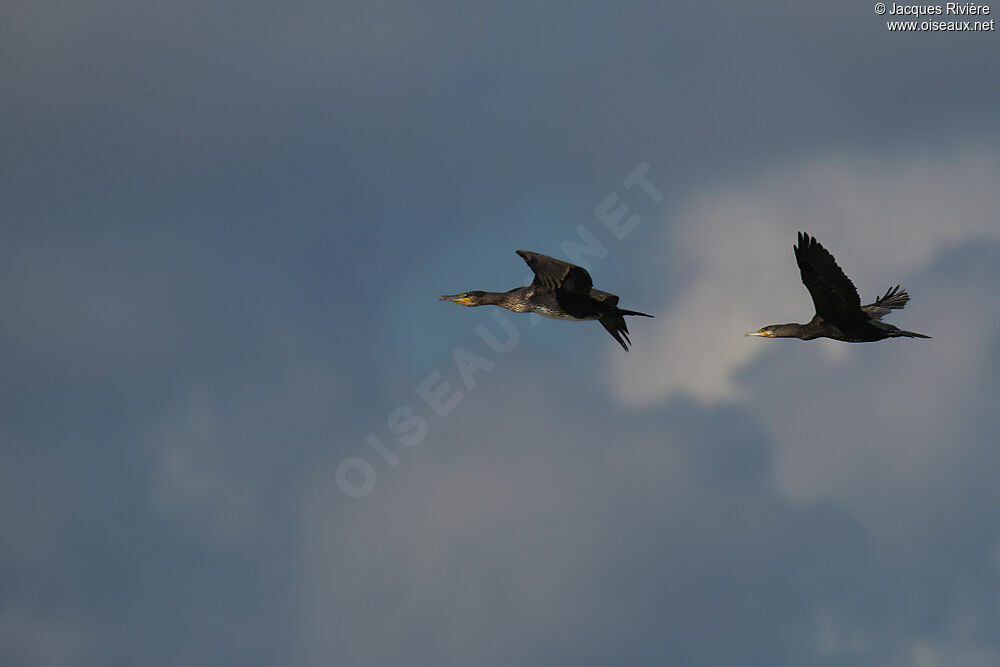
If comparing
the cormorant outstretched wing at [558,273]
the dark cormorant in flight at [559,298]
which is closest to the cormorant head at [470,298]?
the dark cormorant in flight at [559,298]

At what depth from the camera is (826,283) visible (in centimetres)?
4025

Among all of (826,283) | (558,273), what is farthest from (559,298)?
(826,283)

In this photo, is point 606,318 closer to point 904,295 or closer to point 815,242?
point 815,242

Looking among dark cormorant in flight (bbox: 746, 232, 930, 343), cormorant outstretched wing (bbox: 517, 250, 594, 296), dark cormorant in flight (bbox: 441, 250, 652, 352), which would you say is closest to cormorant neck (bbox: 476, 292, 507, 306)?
dark cormorant in flight (bbox: 441, 250, 652, 352)

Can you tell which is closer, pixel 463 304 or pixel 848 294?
pixel 848 294

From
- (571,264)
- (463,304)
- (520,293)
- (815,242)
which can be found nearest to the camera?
(571,264)

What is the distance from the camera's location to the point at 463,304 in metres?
45.2

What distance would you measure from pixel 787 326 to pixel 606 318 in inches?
218

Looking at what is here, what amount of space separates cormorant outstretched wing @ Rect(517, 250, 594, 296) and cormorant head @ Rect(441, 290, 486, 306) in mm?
5427

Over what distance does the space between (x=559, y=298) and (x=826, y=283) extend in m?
7.52

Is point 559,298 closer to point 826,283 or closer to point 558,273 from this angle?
point 558,273

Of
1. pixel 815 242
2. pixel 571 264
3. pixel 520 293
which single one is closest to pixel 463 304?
pixel 520 293

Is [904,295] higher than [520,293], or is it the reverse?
[904,295]

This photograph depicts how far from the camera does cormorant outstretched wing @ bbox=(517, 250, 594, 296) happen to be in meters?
37.2
